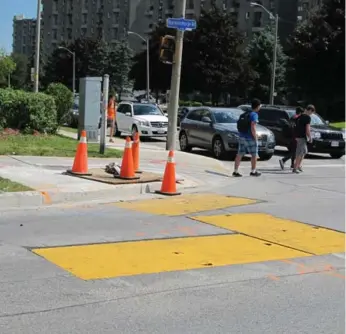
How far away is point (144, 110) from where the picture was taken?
2623 cm

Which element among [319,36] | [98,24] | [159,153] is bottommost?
[159,153]

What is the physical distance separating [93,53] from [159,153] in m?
79.5

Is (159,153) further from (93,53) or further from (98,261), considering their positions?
(93,53)

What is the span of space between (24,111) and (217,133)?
20.6 ft

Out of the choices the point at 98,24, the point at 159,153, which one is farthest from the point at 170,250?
the point at 98,24

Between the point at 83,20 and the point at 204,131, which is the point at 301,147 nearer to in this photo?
the point at 204,131

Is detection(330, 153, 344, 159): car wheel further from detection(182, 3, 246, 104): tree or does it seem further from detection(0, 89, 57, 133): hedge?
detection(182, 3, 246, 104): tree

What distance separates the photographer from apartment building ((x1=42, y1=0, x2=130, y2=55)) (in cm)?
12925

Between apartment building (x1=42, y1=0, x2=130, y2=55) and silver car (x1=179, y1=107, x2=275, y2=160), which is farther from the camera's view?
apartment building (x1=42, y1=0, x2=130, y2=55)

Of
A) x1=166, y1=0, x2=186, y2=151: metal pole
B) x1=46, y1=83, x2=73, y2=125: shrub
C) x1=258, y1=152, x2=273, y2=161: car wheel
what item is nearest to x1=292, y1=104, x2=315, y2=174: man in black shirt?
x1=258, y1=152, x2=273, y2=161: car wheel

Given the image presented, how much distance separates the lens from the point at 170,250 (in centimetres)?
675

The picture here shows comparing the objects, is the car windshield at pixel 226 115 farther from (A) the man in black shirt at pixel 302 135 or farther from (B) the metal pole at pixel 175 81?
(A) the man in black shirt at pixel 302 135

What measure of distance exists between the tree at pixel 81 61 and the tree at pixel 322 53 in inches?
1779

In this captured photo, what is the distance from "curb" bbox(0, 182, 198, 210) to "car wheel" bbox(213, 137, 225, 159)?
7.11m
